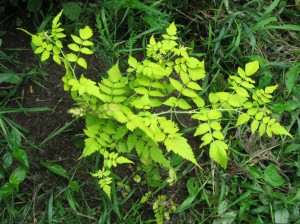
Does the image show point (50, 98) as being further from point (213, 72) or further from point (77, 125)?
point (213, 72)

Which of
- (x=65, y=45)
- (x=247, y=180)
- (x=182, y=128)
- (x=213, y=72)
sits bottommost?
(x=247, y=180)

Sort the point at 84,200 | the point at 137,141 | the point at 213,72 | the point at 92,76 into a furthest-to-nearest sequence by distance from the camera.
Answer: the point at 213,72 → the point at 92,76 → the point at 84,200 → the point at 137,141

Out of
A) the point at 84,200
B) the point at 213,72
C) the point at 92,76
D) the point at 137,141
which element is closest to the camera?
the point at 137,141

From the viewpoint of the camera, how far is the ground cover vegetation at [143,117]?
182 centimetres

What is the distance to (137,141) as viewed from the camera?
1808 millimetres

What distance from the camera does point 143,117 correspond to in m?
1.75

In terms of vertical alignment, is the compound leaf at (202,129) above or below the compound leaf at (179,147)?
above

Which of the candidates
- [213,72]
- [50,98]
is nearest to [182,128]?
[213,72]

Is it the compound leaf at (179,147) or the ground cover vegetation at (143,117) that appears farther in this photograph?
the ground cover vegetation at (143,117)

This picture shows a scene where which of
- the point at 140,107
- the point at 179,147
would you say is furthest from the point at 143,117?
the point at 179,147

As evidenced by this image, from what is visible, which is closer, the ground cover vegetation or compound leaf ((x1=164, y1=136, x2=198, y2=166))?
compound leaf ((x1=164, y1=136, x2=198, y2=166))

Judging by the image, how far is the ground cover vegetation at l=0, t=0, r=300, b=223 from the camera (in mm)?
1822

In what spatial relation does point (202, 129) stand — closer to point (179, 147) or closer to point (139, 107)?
point (179, 147)

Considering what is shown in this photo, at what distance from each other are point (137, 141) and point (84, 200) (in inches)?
19.9
